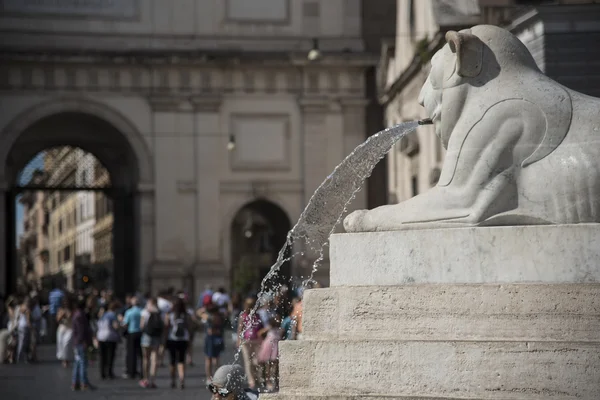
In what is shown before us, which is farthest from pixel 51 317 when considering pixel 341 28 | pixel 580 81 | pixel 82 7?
pixel 580 81

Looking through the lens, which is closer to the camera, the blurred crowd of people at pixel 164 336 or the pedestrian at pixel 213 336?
the blurred crowd of people at pixel 164 336

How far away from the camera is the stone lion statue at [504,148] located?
8391 mm

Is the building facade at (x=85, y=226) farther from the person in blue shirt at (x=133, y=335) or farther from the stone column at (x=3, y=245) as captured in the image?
the person in blue shirt at (x=133, y=335)

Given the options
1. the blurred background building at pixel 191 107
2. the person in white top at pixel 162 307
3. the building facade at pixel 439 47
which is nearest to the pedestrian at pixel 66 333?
the person in white top at pixel 162 307

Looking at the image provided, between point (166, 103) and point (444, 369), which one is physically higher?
point (166, 103)

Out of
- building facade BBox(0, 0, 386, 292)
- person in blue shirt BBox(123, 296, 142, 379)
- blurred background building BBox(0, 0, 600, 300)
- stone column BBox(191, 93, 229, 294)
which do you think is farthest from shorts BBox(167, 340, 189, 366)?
stone column BBox(191, 93, 229, 294)

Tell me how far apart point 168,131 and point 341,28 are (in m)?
5.64

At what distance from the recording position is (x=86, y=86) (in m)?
39.6

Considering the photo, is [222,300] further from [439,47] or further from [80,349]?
[80,349]

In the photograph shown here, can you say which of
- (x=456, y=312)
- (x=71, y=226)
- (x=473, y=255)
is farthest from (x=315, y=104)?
(x=71, y=226)

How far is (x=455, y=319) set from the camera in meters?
8.15

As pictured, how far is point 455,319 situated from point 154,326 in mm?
14502

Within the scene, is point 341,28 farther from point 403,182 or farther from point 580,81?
point 580,81

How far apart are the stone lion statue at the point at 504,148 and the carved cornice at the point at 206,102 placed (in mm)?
31671
